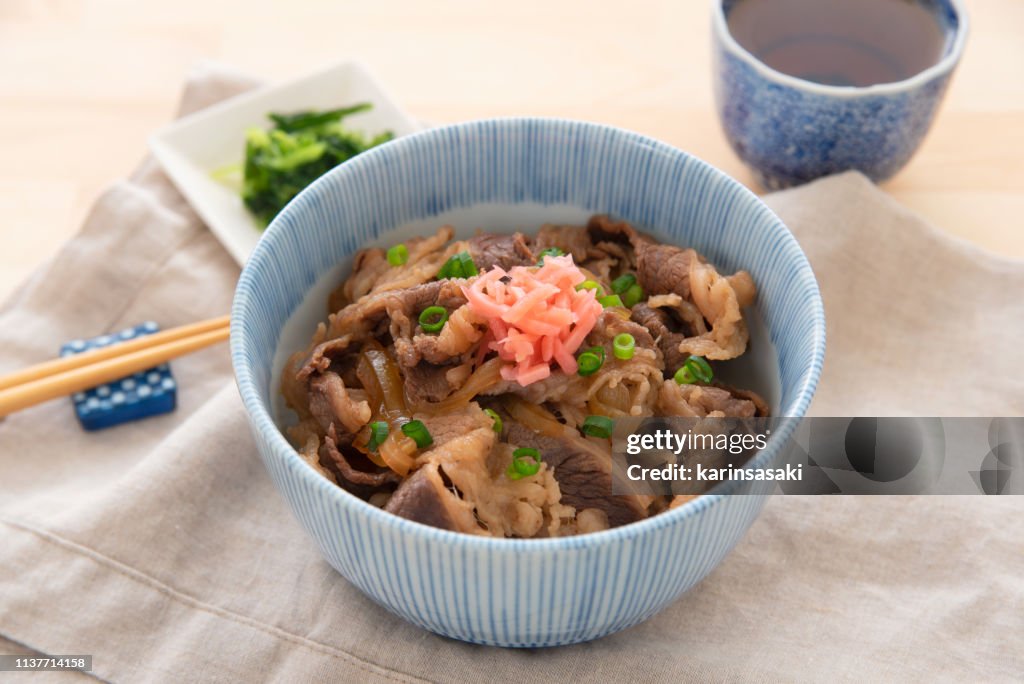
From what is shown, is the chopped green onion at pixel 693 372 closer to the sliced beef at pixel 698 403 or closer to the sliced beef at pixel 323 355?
the sliced beef at pixel 698 403

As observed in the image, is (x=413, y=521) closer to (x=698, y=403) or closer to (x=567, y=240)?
(x=698, y=403)

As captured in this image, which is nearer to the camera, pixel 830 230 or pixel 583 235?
pixel 583 235

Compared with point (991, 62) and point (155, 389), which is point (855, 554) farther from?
point (991, 62)

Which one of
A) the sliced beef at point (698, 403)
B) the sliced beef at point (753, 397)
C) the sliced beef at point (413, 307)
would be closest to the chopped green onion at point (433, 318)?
the sliced beef at point (413, 307)

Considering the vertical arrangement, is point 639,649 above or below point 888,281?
below

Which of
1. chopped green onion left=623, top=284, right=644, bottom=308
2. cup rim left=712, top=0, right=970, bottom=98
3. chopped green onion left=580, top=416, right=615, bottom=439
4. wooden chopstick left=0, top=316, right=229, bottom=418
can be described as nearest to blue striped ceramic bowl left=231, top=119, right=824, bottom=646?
chopped green onion left=623, top=284, right=644, bottom=308

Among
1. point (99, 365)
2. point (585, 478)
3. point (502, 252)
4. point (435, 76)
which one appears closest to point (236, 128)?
point (435, 76)

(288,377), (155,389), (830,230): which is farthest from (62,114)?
(830,230)
